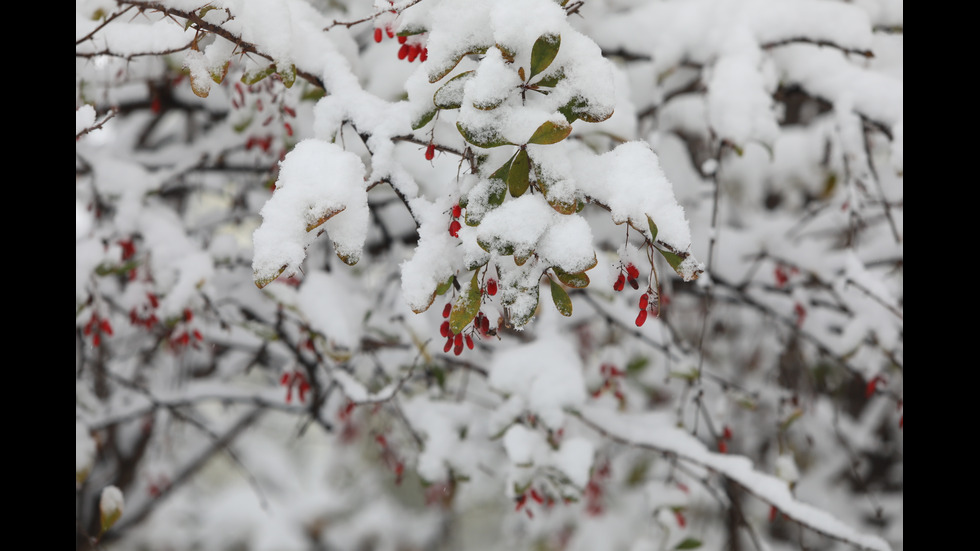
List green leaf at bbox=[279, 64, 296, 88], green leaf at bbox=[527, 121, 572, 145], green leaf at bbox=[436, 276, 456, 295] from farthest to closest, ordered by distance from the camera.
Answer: green leaf at bbox=[279, 64, 296, 88], green leaf at bbox=[436, 276, 456, 295], green leaf at bbox=[527, 121, 572, 145]

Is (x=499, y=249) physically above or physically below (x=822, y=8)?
above

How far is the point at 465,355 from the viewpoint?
6.20 ft

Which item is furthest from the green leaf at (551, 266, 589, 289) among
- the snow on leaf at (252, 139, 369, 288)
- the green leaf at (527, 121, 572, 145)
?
the snow on leaf at (252, 139, 369, 288)

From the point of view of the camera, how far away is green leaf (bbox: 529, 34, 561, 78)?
739 millimetres

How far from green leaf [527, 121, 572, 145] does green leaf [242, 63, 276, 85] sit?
0.48m

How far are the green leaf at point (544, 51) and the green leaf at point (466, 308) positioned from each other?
0.84 feet

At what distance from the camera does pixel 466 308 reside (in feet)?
2.62

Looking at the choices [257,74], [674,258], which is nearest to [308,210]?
[257,74]

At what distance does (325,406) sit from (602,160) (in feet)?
5.34

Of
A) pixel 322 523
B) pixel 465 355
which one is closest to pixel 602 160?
pixel 465 355

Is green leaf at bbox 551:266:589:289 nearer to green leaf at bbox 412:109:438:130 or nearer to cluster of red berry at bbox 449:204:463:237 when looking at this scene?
cluster of red berry at bbox 449:204:463:237

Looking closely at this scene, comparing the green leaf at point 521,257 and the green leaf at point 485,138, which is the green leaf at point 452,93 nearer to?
the green leaf at point 485,138
